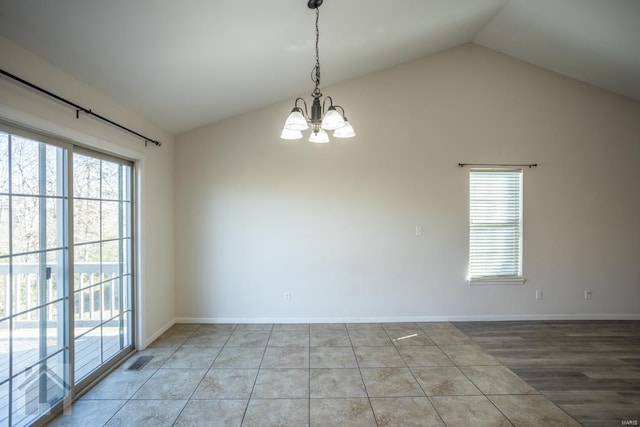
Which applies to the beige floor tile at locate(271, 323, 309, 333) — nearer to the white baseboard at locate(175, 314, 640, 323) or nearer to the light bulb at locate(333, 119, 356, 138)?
the white baseboard at locate(175, 314, 640, 323)

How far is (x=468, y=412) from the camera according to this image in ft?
7.97

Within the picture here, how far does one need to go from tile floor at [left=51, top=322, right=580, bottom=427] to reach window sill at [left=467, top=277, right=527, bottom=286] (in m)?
0.92

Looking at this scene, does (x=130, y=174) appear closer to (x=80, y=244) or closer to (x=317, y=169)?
(x=80, y=244)

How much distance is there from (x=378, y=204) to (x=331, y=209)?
0.66 m

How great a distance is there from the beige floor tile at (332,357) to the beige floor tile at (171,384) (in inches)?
43.5

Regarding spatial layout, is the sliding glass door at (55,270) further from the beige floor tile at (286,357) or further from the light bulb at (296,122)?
the light bulb at (296,122)

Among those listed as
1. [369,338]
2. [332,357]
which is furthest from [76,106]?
[369,338]

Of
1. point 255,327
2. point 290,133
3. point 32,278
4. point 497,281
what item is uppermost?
point 290,133

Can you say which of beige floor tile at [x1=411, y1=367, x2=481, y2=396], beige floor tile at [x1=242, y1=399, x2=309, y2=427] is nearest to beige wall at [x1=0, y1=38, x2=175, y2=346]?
beige floor tile at [x1=242, y1=399, x2=309, y2=427]

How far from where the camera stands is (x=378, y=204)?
441cm

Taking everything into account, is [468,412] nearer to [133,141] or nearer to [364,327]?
[364,327]

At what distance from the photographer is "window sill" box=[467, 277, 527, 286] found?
14.6ft

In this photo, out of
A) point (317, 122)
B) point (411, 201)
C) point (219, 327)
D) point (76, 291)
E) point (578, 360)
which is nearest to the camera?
point (317, 122)

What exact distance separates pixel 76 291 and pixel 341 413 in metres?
2.39
